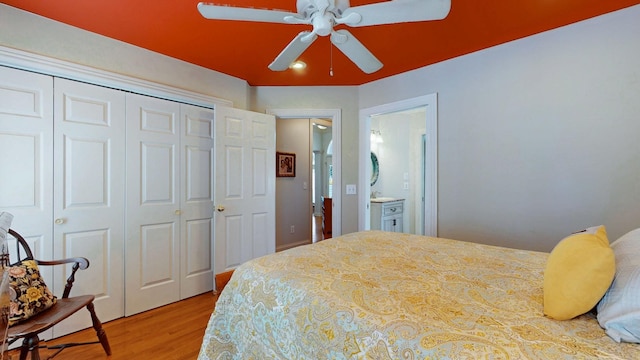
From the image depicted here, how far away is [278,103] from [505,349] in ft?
10.2

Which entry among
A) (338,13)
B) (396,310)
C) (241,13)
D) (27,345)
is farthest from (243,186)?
(396,310)

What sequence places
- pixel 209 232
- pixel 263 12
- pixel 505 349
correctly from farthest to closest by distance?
pixel 209 232, pixel 263 12, pixel 505 349

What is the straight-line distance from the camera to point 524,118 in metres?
2.18

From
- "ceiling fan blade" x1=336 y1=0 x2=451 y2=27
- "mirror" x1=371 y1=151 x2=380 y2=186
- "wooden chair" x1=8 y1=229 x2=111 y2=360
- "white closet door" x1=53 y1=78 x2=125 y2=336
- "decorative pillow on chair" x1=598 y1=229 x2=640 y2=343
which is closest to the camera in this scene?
"decorative pillow on chair" x1=598 y1=229 x2=640 y2=343

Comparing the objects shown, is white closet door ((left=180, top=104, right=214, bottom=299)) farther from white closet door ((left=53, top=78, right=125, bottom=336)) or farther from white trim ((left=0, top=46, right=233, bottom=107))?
white closet door ((left=53, top=78, right=125, bottom=336))

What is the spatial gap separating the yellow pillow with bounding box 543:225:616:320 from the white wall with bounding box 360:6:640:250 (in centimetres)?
140

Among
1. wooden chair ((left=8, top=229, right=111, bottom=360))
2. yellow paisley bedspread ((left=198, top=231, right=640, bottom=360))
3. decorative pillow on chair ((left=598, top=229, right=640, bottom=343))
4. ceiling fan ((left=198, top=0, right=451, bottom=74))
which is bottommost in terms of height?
wooden chair ((left=8, top=229, right=111, bottom=360))

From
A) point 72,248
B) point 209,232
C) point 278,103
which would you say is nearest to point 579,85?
point 278,103

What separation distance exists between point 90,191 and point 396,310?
7.93 ft

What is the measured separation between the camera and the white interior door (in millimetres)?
2826

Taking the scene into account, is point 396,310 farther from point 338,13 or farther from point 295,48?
point 295,48

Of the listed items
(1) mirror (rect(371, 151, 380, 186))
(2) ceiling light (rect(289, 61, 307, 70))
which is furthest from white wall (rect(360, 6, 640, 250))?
(1) mirror (rect(371, 151, 380, 186))

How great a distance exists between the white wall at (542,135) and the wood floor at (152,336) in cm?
232

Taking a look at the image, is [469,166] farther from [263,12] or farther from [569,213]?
[263,12]
